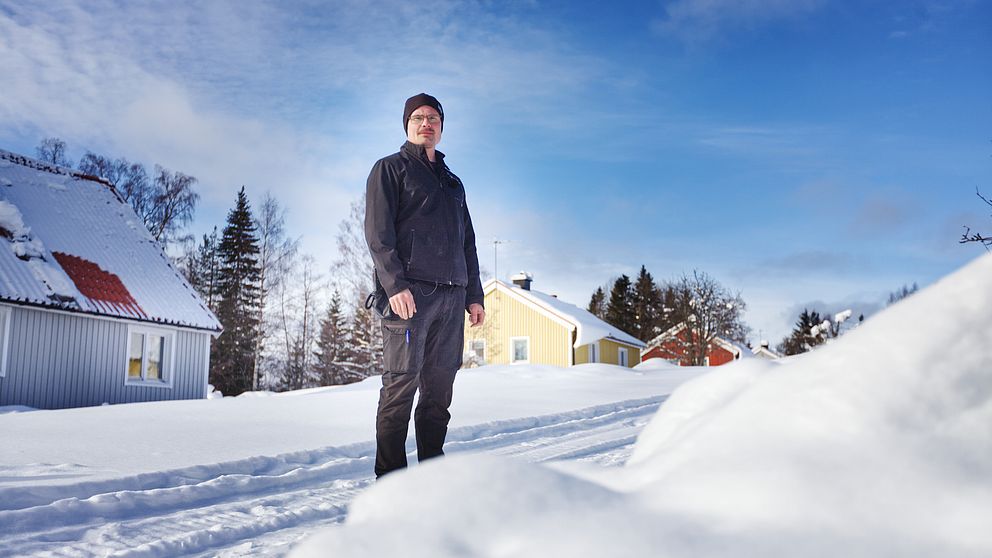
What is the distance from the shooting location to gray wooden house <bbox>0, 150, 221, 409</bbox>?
1274 centimetres

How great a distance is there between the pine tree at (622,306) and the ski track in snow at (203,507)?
164 feet

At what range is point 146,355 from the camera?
15.3 m

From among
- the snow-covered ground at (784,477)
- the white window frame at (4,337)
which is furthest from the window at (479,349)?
the snow-covered ground at (784,477)

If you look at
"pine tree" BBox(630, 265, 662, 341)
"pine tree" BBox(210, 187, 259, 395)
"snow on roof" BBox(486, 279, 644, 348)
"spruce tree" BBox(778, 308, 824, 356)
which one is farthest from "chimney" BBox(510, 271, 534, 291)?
"spruce tree" BBox(778, 308, 824, 356)

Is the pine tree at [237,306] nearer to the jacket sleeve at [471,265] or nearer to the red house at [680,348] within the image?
the red house at [680,348]

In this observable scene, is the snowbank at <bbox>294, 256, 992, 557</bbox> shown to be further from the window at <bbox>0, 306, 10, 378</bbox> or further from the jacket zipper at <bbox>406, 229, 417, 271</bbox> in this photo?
the window at <bbox>0, 306, 10, 378</bbox>

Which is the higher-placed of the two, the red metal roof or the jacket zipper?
the red metal roof

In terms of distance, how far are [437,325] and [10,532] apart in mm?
1920

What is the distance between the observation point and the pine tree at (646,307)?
177 ft

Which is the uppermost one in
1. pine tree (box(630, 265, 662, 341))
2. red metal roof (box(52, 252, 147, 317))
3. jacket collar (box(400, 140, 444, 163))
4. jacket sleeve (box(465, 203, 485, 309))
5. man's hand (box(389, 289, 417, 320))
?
pine tree (box(630, 265, 662, 341))

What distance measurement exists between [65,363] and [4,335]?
1295 mm

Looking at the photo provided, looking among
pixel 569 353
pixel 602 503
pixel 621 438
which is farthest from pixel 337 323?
pixel 602 503

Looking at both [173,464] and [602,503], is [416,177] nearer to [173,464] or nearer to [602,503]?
[173,464]

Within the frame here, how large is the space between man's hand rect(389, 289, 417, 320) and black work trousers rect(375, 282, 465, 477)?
0.07m
